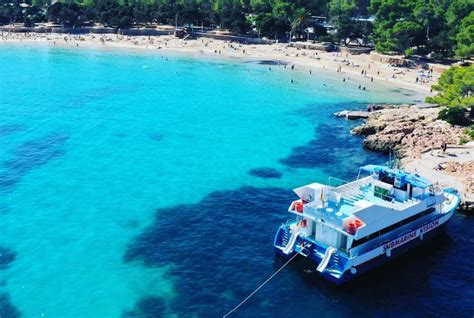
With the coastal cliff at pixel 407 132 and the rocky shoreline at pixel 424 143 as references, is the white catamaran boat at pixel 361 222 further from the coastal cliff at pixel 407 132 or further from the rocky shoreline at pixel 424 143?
the coastal cliff at pixel 407 132

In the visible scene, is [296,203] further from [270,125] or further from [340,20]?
[340,20]

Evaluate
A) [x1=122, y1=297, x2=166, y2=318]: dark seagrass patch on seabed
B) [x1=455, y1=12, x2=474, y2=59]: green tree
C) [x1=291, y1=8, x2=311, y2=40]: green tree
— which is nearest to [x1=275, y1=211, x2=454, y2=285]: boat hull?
[x1=122, y1=297, x2=166, y2=318]: dark seagrass patch on seabed

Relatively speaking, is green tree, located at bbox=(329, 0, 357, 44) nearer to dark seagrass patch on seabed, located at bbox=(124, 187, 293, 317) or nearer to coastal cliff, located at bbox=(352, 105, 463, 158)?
coastal cliff, located at bbox=(352, 105, 463, 158)

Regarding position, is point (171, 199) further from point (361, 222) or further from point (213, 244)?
point (361, 222)

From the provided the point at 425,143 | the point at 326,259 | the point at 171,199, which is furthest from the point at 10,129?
the point at 425,143

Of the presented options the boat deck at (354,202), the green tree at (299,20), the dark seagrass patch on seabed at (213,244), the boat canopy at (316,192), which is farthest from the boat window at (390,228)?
the green tree at (299,20)

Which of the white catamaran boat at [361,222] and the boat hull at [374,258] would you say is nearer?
the boat hull at [374,258]
